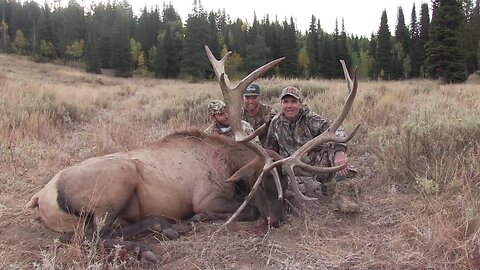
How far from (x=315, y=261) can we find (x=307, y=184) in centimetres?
177

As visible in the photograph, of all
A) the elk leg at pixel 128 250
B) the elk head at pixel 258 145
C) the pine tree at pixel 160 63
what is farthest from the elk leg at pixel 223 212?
the pine tree at pixel 160 63

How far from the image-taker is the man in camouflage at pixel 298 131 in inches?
210

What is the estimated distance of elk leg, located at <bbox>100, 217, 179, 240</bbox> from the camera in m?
3.86

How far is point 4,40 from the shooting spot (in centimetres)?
6650

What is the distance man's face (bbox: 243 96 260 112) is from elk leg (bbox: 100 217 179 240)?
2884mm

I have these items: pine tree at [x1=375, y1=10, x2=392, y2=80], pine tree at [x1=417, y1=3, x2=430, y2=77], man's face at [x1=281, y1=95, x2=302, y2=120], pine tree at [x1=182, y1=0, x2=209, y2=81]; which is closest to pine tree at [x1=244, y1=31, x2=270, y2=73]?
pine tree at [x1=182, y1=0, x2=209, y2=81]

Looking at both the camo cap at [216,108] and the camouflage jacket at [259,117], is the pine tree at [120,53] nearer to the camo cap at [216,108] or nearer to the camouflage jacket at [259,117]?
the camouflage jacket at [259,117]

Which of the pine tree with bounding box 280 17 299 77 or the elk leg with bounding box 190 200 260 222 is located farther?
the pine tree with bounding box 280 17 299 77

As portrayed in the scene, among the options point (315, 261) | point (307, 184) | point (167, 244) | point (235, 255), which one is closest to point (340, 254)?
point (315, 261)

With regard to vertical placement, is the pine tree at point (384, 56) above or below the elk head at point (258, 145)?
above

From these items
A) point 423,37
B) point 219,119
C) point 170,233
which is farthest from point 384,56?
point 170,233

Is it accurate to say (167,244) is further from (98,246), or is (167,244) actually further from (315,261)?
(315,261)

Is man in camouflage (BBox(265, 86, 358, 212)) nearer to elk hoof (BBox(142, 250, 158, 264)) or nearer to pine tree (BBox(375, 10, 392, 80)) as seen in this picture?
elk hoof (BBox(142, 250, 158, 264))

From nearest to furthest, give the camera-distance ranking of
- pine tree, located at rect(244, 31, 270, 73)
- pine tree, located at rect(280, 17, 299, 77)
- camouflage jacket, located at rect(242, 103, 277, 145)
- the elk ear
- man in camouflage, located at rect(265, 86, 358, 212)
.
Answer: the elk ear
man in camouflage, located at rect(265, 86, 358, 212)
camouflage jacket, located at rect(242, 103, 277, 145)
pine tree, located at rect(280, 17, 299, 77)
pine tree, located at rect(244, 31, 270, 73)
